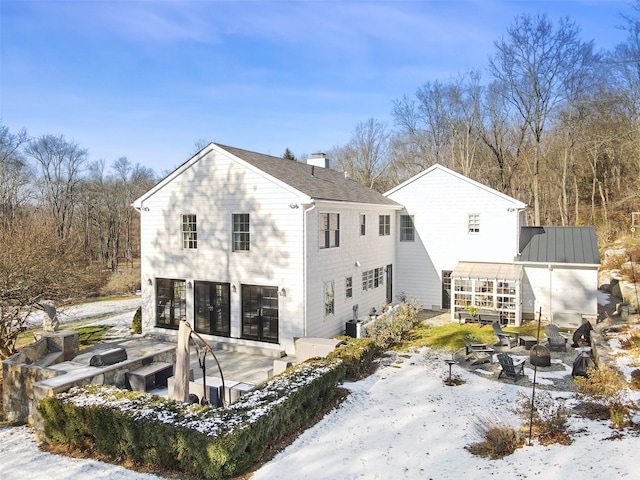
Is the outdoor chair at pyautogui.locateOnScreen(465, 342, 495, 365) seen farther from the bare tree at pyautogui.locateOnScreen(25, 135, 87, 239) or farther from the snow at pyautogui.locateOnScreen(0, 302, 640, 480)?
the bare tree at pyautogui.locateOnScreen(25, 135, 87, 239)

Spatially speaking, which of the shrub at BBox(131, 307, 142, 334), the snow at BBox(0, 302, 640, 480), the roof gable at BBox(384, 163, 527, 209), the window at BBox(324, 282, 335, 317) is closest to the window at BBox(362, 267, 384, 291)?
the window at BBox(324, 282, 335, 317)

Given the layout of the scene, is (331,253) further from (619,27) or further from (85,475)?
(619,27)

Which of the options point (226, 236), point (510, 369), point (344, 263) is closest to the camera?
point (510, 369)

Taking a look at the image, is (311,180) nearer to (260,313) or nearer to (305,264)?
(305,264)

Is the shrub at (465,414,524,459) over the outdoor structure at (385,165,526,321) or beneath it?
beneath

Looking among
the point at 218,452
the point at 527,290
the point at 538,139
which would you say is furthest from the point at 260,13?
the point at 538,139

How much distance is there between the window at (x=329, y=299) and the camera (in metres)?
15.9

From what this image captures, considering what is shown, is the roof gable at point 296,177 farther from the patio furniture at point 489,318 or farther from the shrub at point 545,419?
the shrub at point 545,419

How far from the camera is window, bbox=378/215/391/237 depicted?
21.1 meters

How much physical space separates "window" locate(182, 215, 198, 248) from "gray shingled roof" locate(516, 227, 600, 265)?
14.2 m

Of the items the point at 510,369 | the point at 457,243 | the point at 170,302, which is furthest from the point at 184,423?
the point at 457,243

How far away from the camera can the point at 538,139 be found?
3195 centimetres

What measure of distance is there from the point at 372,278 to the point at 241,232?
23.1 feet

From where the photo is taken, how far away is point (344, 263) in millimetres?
17297
